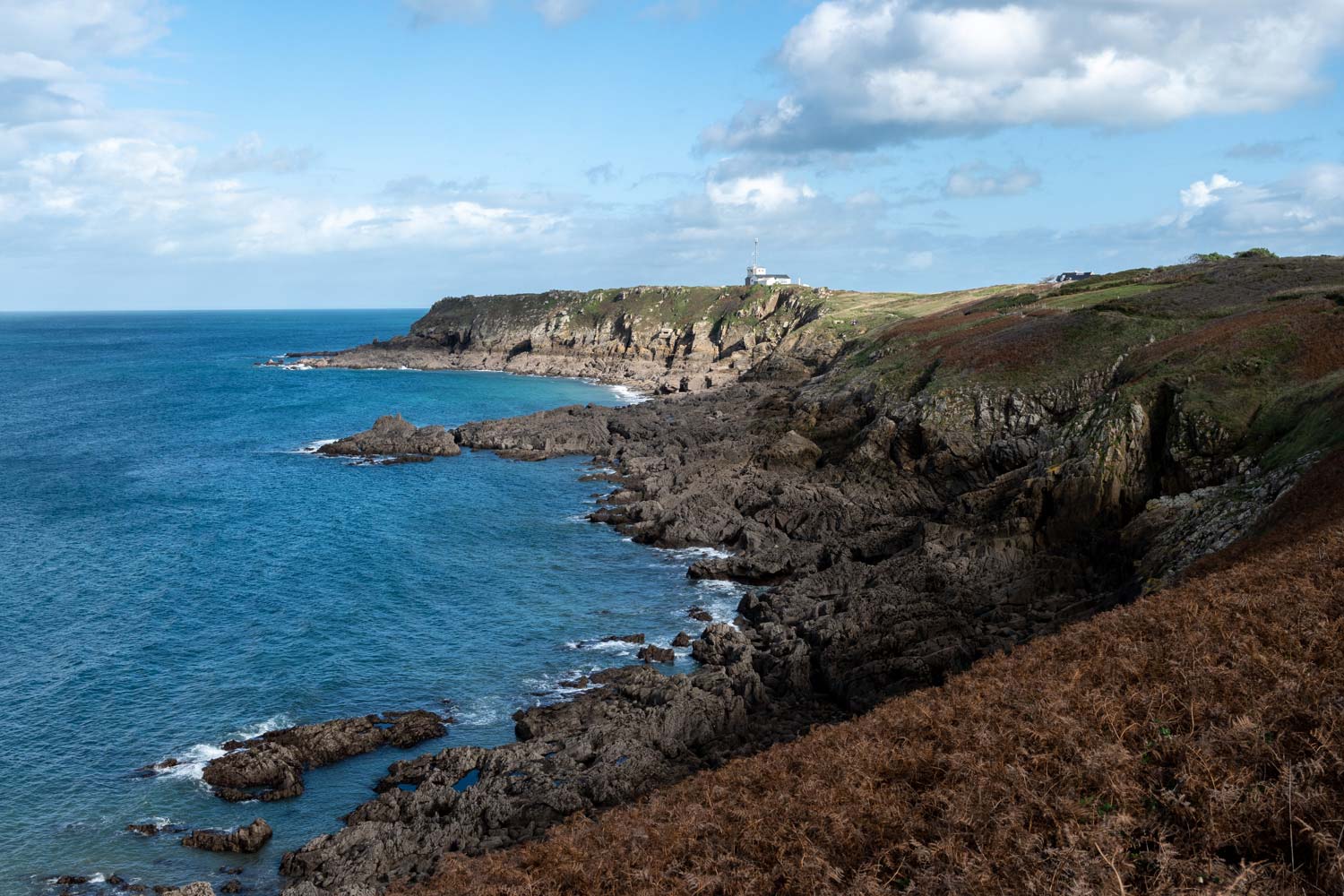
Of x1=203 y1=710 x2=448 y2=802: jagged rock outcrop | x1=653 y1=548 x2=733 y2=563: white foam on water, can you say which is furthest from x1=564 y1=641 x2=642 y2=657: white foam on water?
x1=653 y1=548 x2=733 y2=563: white foam on water

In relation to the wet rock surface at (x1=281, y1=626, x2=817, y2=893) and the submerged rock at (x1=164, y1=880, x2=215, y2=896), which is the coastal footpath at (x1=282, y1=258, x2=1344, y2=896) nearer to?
the wet rock surface at (x1=281, y1=626, x2=817, y2=893)

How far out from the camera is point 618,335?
157875 mm

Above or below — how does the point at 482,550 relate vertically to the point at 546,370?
below

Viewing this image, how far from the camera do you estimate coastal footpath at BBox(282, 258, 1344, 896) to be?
84.3ft

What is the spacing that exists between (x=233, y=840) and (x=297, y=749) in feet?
15.2

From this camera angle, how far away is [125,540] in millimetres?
54031

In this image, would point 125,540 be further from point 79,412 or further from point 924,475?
point 79,412

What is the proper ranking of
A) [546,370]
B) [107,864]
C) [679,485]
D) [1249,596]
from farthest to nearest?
[546,370] < [679,485] < [107,864] < [1249,596]

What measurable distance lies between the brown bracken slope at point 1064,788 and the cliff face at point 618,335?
101m

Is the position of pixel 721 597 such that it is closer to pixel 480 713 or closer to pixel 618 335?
pixel 480 713

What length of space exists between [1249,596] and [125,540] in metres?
58.6

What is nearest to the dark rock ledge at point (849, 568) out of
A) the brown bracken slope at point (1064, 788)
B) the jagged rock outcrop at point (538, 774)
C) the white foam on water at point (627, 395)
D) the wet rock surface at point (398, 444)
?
the jagged rock outcrop at point (538, 774)

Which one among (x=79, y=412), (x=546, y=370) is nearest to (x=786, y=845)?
(x=79, y=412)

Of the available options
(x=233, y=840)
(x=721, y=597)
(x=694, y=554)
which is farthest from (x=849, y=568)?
(x=233, y=840)
